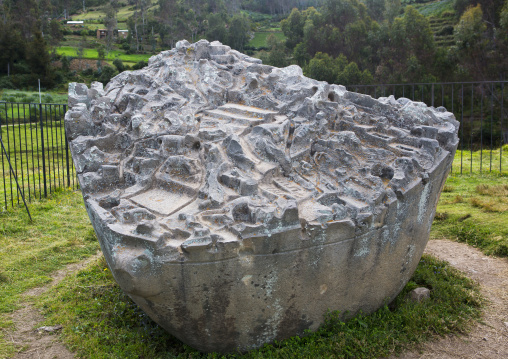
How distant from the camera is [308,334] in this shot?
353cm

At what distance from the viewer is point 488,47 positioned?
17500mm

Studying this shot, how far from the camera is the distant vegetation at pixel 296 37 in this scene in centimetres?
1750

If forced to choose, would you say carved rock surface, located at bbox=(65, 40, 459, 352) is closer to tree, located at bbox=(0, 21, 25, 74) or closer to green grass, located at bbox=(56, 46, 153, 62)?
tree, located at bbox=(0, 21, 25, 74)

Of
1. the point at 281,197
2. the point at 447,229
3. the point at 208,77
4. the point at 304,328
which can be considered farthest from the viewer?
the point at 447,229

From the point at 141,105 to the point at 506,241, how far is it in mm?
4655

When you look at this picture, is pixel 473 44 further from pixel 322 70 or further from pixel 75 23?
pixel 75 23

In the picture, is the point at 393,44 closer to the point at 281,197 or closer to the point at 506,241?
the point at 506,241

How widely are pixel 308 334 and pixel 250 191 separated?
1.24 metres

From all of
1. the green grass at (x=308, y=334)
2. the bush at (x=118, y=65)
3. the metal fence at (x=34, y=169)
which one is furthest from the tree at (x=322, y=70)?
the bush at (x=118, y=65)

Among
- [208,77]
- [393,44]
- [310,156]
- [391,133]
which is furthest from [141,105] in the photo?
[393,44]

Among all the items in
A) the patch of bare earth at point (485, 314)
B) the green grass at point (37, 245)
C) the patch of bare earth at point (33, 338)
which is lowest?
the patch of bare earth at point (33, 338)

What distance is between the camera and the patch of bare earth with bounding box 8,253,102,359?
3.78 meters

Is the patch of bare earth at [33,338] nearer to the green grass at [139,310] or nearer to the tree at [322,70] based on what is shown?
the green grass at [139,310]

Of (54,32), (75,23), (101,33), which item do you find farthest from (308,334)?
(75,23)
